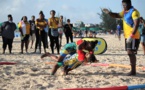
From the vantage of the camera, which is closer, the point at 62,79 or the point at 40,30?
the point at 62,79

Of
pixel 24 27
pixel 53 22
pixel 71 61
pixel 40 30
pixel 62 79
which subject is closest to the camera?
pixel 62 79

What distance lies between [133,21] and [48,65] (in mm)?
2881

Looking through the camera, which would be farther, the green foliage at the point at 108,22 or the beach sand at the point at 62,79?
the green foliage at the point at 108,22

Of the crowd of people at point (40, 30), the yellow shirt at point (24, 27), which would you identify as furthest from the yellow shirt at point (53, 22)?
the yellow shirt at point (24, 27)

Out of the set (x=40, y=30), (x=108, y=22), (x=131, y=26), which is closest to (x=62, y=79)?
(x=131, y=26)

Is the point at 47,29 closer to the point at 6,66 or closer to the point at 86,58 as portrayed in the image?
the point at 6,66

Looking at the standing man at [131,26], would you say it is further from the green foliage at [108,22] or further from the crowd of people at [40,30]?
the green foliage at [108,22]

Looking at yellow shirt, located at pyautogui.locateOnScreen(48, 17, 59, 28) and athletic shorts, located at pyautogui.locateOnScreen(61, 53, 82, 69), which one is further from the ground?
yellow shirt, located at pyautogui.locateOnScreen(48, 17, 59, 28)

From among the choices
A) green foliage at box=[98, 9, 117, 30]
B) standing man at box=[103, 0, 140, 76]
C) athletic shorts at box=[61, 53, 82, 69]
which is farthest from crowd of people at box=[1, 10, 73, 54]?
green foliage at box=[98, 9, 117, 30]

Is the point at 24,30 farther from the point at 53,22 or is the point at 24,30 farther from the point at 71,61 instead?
the point at 71,61

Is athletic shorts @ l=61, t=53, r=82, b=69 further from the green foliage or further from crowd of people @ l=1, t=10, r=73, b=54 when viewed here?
the green foliage

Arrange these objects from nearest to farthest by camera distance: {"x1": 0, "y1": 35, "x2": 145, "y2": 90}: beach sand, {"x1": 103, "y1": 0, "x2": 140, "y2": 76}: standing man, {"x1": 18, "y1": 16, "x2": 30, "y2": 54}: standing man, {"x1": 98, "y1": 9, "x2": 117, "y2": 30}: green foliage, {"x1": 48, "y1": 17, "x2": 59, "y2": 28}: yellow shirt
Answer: {"x1": 0, "y1": 35, "x2": 145, "y2": 90}: beach sand < {"x1": 103, "y1": 0, "x2": 140, "y2": 76}: standing man < {"x1": 48, "y1": 17, "x2": 59, "y2": 28}: yellow shirt < {"x1": 18, "y1": 16, "x2": 30, "y2": 54}: standing man < {"x1": 98, "y1": 9, "x2": 117, "y2": 30}: green foliage

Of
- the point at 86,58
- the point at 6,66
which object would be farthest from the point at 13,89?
the point at 6,66

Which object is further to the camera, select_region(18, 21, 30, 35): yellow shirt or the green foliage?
the green foliage
